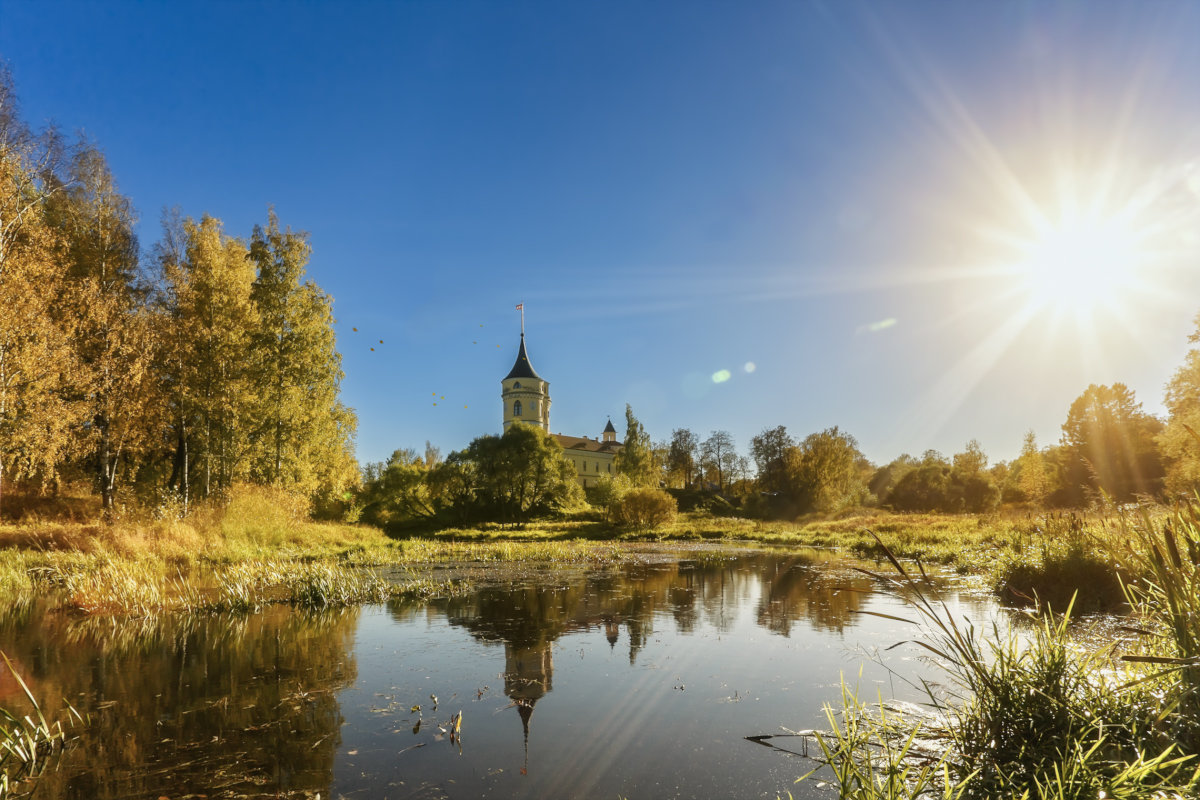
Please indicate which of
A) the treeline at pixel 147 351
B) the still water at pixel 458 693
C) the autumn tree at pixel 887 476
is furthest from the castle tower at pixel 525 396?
the still water at pixel 458 693

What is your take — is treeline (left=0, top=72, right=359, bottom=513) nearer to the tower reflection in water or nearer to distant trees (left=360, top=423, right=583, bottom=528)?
the tower reflection in water

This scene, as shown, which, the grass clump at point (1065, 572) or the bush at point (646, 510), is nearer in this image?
the grass clump at point (1065, 572)

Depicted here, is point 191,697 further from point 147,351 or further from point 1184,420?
point 1184,420

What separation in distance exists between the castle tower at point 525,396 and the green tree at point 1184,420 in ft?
233

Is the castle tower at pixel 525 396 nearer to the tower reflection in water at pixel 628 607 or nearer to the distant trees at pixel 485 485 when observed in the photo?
the distant trees at pixel 485 485

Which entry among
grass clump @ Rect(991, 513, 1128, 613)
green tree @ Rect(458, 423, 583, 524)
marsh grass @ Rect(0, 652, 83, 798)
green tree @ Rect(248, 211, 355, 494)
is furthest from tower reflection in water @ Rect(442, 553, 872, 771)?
green tree @ Rect(458, 423, 583, 524)

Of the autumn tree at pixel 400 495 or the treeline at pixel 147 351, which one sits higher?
the treeline at pixel 147 351

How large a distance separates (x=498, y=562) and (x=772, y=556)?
39.5ft

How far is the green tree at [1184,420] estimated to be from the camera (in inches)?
1021

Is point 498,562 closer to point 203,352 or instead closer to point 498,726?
point 203,352

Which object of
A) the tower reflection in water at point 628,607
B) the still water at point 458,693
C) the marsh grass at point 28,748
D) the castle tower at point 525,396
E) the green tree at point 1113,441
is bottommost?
the tower reflection in water at point 628,607

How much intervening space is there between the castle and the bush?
142 ft

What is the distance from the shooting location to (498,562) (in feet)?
78.0

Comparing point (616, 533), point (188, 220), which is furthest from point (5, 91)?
point (616, 533)
